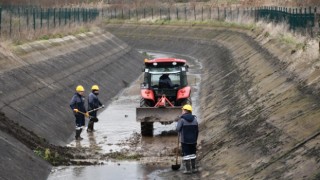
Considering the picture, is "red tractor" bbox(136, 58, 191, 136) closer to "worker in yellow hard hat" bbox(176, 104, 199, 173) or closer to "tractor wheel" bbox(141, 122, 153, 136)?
"tractor wheel" bbox(141, 122, 153, 136)

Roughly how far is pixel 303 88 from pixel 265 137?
317 centimetres

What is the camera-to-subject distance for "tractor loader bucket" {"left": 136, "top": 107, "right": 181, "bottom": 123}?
986 inches

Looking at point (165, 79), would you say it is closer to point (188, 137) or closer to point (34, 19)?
point (188, 137)

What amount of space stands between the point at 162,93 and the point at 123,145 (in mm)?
3069

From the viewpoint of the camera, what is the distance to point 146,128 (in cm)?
2617

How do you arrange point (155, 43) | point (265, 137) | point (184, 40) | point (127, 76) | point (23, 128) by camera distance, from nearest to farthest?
1. point (265, 137)
2. point (23, 128)
3. point (127, 76)
4. point (184, 40)
5. point (155, 43)

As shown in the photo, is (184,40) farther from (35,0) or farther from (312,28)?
(312,28)

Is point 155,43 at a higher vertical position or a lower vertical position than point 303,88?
lower

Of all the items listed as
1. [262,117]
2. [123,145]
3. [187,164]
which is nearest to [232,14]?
[123,145]

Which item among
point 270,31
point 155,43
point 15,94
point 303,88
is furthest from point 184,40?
Result: point 303,88

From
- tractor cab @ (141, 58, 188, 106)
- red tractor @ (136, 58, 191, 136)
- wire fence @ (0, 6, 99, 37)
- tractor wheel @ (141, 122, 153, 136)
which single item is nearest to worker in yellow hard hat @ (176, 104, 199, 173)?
red tractor @ (136, 58, 191, 136)

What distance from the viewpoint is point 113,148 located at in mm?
24094

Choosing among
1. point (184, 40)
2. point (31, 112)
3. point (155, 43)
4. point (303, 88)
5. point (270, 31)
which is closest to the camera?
point (303, 88)

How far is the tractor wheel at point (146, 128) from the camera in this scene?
25922 mm
